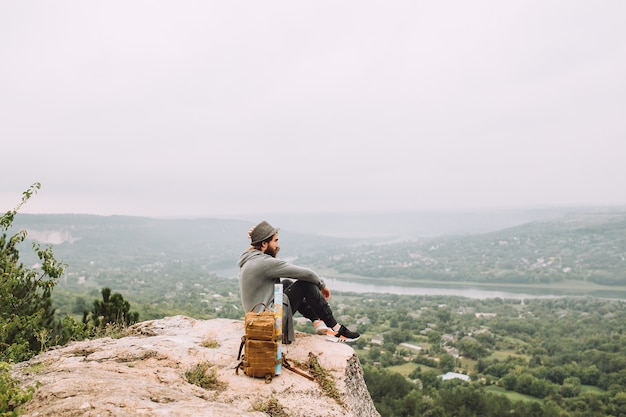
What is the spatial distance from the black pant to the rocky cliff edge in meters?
0.35

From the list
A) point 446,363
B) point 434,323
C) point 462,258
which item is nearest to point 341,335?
point 446,363

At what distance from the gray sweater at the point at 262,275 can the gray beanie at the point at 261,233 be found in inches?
5.9

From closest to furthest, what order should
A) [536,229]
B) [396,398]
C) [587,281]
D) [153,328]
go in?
[153,328] → [396,398] → [587,281] → [536,229]

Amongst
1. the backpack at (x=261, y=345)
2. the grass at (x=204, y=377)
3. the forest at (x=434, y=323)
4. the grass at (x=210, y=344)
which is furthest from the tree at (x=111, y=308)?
the backpack at (x=261, y=345)

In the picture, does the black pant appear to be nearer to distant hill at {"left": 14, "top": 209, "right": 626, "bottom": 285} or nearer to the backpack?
the backpack

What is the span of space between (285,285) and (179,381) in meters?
1.70

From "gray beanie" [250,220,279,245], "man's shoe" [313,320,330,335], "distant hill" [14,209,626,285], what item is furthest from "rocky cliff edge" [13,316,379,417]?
"distant hill" [14,209,626,285]

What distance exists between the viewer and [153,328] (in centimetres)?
585

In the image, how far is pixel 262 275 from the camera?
168 inches

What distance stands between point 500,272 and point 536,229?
82.6m

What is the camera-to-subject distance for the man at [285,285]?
426 centimetres

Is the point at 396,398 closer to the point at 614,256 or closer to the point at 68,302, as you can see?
the point at 68,302

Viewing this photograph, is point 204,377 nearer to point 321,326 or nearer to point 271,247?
point 271,247

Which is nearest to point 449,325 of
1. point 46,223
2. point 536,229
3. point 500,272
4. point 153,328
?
point 153,328
